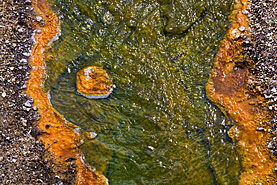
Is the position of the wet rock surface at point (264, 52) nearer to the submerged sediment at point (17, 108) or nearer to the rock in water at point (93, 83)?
the rock in water at point (93, 83)

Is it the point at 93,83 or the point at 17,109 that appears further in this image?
the point at 93,83

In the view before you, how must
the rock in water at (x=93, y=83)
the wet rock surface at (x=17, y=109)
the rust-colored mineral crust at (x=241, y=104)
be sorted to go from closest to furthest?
the wet rock surface at (x=17, y=109)
the rust-colored mineral crust at (x=241, y=104)
the rock in water at (x=93, y=83)

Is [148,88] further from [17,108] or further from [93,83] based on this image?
[17,108]

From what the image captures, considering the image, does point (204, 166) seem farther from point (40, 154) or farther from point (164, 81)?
point (40, 154)

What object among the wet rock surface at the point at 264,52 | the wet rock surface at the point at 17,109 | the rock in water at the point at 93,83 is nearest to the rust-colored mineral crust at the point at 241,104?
the wet rock surface at the point at 264,52

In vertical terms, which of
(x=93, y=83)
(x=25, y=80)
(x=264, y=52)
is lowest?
(x=25, y=80)

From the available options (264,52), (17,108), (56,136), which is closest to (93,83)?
(56,136)

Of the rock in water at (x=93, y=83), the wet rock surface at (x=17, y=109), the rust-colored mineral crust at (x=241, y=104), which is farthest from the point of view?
the rock in water at (x=93, y=83)
